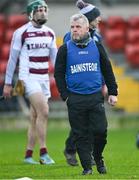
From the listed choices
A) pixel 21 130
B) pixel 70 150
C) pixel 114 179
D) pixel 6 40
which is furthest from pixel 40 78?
pixel 6 40

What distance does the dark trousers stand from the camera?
38.6 ft

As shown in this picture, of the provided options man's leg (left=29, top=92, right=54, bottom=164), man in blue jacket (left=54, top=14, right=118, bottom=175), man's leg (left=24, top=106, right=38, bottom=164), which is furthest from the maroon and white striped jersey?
man in blue jacket (left=54, top=14, right=118, bottom=175)

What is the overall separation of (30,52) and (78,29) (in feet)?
8.48

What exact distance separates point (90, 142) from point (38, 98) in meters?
2.05

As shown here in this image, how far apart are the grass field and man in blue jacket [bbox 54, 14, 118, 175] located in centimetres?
47

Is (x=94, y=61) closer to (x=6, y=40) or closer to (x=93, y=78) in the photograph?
(x=93, y=78)

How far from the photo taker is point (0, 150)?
18.0 metres

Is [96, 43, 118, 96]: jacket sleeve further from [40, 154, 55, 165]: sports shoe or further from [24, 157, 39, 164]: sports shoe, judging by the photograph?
[24, 157, 39, 164]: sports shoe

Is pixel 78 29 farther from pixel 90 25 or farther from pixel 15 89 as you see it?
pixel 15 89

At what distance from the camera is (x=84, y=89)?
38.8 feet

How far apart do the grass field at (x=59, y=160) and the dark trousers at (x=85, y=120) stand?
1.11 feet

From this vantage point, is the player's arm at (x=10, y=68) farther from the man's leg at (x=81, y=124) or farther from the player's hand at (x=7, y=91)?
the man's leg at (x=81, y=124)

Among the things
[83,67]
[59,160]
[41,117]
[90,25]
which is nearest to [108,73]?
[83,67]

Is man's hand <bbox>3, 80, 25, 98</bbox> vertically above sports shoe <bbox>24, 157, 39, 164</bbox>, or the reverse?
man's hand <bbox>3, 80, 25, 98</bbox>
